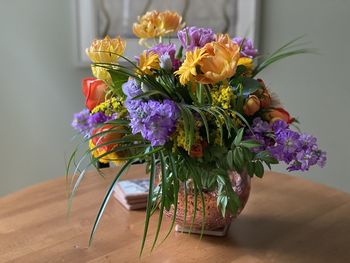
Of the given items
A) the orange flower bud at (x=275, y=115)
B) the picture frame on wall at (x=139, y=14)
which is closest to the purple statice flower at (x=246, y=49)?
the orange flower bud at (x=275, y=115)

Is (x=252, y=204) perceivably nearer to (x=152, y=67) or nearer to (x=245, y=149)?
(x=245, y=149)

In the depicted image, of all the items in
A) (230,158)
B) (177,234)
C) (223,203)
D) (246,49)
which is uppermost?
(246,49)

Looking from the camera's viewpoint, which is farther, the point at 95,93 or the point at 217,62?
the point at 95,93

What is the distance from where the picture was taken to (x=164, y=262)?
3.18ft

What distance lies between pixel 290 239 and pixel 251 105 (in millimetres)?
374

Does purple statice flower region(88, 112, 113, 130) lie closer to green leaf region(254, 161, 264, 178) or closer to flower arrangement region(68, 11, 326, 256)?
flower arrangement region(68, 11, 326, 256)

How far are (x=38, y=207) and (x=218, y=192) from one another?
0.56 meters

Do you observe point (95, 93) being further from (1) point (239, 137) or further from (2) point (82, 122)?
(1) point (239, 137)

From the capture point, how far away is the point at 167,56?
92 centimetres

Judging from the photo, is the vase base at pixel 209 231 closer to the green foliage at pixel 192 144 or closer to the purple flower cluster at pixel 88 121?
the green foliage at pixel 192 144

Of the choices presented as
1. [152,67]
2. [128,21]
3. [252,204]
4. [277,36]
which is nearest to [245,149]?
[152,67]

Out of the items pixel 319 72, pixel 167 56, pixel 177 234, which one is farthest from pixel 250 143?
pixel 319 72

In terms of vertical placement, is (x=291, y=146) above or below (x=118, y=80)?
below

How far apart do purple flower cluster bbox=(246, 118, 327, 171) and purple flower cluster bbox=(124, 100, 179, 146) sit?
7.5 inches
